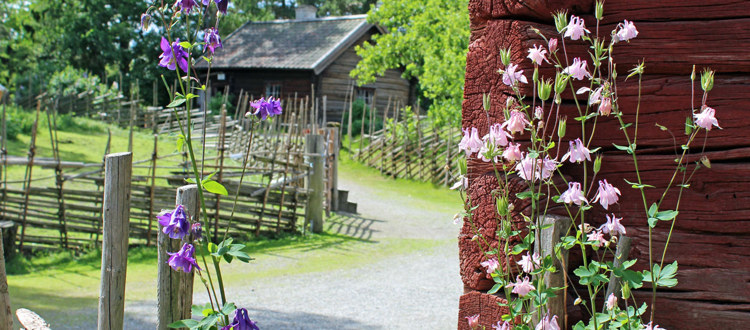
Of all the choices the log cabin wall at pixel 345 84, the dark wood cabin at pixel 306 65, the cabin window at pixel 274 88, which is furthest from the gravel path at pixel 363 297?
the cabin window at pixel 274 88

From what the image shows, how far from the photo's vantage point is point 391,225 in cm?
1266

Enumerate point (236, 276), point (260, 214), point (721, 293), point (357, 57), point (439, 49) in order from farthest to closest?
point (357, 57) < point (439, 49) < point (260, 214) < point (236, 276) < point (721, 293)

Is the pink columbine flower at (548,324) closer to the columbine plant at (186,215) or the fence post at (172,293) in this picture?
the columbine plant at (186,215)

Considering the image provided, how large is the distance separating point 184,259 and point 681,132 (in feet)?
4.83

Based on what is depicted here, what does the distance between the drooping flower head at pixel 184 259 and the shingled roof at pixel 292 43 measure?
81.0ft

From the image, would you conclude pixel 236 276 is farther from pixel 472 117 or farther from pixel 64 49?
pixel 64 49

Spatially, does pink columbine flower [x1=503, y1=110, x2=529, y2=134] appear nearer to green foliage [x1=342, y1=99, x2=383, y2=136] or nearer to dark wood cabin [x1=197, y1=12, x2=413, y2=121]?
green foliage [x1=342, y1=99, x2=383, y2=136]

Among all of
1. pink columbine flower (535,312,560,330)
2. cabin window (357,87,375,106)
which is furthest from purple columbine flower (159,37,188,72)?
cabin window (357,87,375,106)

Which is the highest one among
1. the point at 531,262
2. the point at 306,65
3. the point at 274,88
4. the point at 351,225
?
the point at 306,65

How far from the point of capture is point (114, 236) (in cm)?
257

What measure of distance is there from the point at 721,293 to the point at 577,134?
2.04 feet

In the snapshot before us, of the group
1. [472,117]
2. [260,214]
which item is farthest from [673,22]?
[260,214]

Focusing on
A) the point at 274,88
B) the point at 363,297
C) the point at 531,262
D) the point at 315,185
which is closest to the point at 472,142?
the point at 531,262

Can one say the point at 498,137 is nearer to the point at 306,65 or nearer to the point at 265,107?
the point at 265,107
